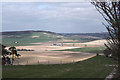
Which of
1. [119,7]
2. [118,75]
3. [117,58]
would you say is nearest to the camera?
[119,7]

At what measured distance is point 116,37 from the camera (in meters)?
11.8

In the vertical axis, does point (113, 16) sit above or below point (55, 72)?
above

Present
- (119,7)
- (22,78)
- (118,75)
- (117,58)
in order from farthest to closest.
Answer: (22,78) < (118,75) < (117,58) < (119,7)

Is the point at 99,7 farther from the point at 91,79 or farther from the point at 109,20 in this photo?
the point at 91,79

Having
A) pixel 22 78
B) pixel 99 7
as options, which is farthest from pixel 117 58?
pixel 22 78

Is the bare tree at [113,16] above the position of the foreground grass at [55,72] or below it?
above

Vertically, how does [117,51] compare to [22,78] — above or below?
above

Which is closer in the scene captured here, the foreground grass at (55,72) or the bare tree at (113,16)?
the bare tree at (113,16)

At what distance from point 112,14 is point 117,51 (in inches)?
91.8

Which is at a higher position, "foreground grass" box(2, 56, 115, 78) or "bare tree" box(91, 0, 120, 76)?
"bare tree" box(91, 0, 120, 76)

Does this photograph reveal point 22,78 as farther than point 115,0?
Yes

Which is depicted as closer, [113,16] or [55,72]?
[113,16]

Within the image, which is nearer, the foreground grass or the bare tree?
the bare tree

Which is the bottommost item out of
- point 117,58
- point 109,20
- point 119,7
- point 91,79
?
point 91,79
